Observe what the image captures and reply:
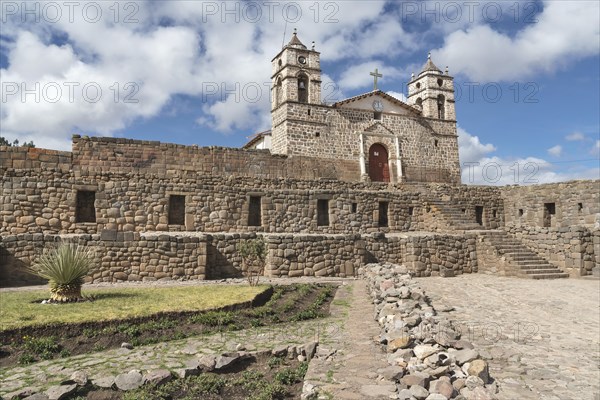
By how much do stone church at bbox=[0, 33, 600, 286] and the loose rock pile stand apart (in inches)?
300

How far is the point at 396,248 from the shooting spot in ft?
56.5

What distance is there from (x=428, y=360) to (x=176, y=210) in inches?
540

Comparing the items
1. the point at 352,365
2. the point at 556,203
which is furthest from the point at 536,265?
the point at 352,365

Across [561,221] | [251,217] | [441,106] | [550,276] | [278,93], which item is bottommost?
[550,276]

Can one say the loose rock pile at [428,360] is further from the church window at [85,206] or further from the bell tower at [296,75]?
the bell tower at [296,75]

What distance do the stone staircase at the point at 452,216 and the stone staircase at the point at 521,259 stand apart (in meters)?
1.58

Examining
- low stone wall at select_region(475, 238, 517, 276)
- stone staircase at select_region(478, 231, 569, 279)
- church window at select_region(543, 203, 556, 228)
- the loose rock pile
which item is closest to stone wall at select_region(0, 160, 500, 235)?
low stone wall at select_region(475, 238, 517, 276)

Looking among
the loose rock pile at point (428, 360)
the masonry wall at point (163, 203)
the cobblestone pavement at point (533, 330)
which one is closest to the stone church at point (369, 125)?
the masonry wall at point (163, 203)

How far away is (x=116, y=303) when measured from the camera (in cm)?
930

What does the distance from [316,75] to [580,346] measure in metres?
25.9

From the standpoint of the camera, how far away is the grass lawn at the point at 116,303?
780 centimetres

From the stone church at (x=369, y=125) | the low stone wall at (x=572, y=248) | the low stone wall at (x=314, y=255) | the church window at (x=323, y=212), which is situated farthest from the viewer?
the stone church at (x=369, y=125)

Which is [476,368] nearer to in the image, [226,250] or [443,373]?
[443,373]

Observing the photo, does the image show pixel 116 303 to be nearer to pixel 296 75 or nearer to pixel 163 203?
pixel 163 203
